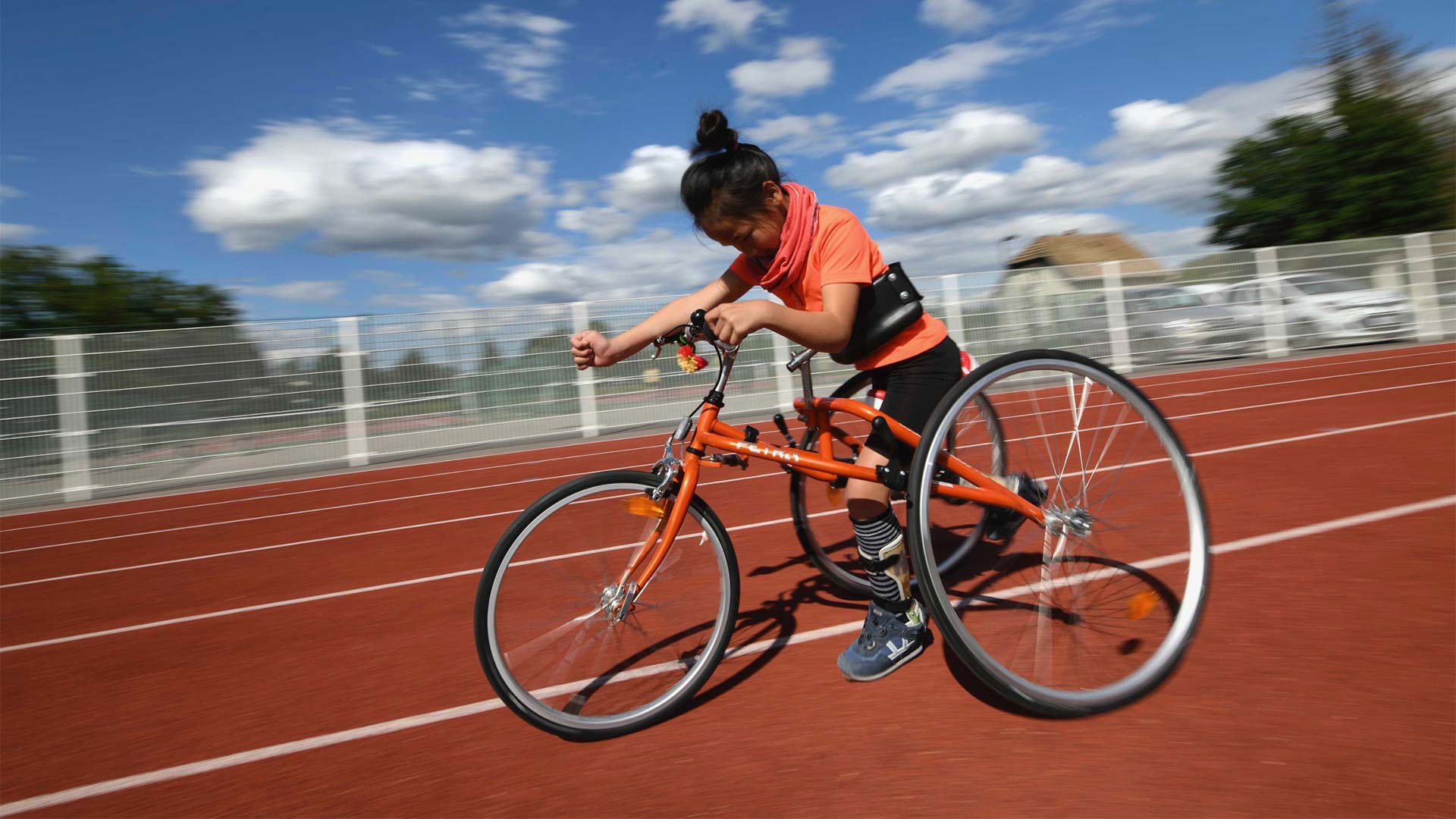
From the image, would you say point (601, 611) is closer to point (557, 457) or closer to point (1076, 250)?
point (557, 457)

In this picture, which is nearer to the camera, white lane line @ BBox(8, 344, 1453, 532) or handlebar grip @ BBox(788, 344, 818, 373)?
handlebar grip @ BBox(788, 344, 818, 373)

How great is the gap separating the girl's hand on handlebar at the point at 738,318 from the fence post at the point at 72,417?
12.1m

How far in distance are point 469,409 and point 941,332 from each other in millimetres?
10681

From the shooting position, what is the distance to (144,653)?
3672 mm

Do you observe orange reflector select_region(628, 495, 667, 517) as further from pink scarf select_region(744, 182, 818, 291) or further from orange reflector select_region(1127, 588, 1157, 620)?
orange reflector select_region(1127, 588, 1157, 620)

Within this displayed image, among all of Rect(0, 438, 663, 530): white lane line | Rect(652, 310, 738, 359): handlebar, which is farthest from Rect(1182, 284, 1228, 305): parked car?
Rect(652, 310, 738, 359): handlebar

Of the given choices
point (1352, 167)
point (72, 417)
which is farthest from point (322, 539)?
point (1352, 167)

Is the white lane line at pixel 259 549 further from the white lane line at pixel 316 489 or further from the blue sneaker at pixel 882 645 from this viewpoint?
the blue sneaker at pixel 882 645

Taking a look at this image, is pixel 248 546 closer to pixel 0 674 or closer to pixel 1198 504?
pixel 0 674

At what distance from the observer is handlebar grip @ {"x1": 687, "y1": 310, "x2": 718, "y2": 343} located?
2.16 meters

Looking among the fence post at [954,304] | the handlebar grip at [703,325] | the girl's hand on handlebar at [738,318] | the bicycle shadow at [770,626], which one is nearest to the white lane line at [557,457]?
the fence post at [954,304]

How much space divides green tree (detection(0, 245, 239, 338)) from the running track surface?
2496cm

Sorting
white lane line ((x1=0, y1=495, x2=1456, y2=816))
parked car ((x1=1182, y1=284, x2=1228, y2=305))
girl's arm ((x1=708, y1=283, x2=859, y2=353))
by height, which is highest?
parked car ((x1=1182, y1=284, x2=1228, y2=305))

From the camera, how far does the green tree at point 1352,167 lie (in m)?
24.7
